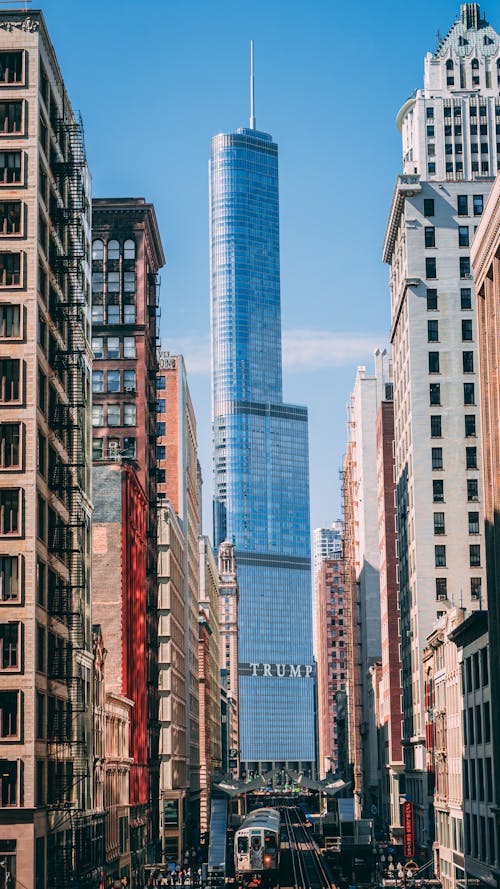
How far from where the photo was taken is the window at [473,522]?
138750 mm

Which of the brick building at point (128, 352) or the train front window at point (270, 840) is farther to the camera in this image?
the brick building at point (128, 352)

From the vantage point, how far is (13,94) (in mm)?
73125

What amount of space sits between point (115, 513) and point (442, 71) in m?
101

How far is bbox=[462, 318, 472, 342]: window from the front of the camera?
142 m

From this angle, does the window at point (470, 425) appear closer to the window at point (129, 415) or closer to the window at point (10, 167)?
the window at point (129, 415)

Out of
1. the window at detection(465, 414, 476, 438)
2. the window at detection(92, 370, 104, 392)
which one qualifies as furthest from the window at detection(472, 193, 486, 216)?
the window at detection(92, 370, 104, 392)

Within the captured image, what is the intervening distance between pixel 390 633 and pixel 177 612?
101 ft

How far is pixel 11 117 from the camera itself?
73.2m

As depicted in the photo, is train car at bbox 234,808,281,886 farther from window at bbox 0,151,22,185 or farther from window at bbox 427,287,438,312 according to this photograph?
window at bbox 427,287,438,312

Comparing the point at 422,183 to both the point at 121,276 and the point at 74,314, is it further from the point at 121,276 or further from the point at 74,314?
the point at 74,314

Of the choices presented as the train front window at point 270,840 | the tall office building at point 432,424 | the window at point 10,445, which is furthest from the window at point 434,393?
the window at point 10,445

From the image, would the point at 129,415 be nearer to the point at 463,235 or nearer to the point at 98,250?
the point at 98,250

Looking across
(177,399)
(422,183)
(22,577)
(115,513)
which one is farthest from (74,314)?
(177,399)

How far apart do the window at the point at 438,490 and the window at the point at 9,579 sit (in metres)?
76.7
